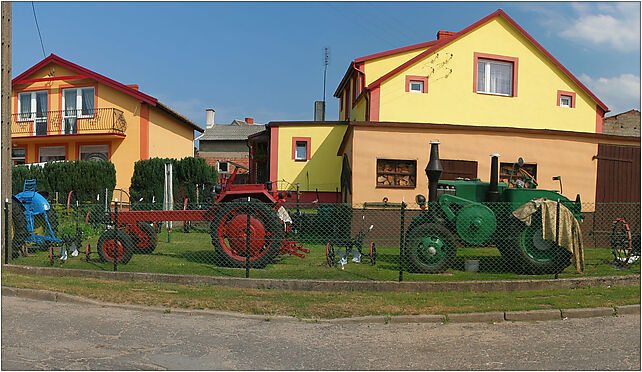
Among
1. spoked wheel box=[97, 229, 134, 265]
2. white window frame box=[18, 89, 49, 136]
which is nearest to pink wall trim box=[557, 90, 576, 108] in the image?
spoked wheel box=[97, 229, 134, 265]

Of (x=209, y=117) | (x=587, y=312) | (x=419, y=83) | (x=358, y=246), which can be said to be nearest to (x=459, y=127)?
(x=419, y=83)

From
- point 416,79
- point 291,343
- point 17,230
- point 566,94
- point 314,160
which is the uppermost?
point 416,79

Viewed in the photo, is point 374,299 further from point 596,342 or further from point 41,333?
point 41,333

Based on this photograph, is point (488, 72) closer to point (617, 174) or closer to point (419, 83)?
point (419, 83)

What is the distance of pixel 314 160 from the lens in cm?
2044

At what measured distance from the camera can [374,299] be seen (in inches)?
293

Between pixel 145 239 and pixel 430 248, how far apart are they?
6.22 meters

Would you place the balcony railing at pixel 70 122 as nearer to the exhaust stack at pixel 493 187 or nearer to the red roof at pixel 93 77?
the red roof at pixel 93 77

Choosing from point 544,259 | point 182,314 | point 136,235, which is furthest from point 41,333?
point 544,259

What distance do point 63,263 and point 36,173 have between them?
12.1m

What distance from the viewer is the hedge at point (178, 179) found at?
20641 mm

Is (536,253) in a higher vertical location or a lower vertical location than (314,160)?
lower

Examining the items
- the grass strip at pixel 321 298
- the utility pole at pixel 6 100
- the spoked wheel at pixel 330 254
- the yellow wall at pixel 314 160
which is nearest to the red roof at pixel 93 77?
the yellow wall at pixel 314 160

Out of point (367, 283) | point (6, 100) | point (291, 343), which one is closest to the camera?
point (291, 343)
